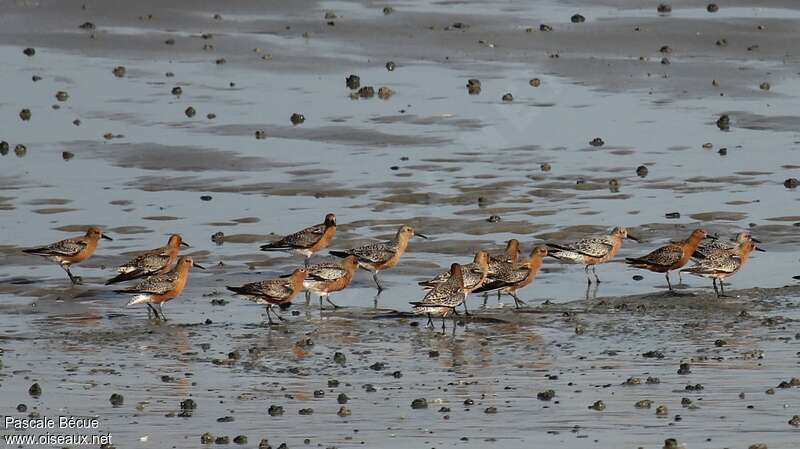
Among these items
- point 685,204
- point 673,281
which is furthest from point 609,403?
point 685,204

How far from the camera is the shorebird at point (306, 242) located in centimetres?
2298

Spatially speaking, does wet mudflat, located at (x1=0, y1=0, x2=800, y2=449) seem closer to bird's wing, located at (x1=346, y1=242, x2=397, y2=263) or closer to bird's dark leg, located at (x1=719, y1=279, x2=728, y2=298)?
bird's dark leg, located at (x1=719, y1=279, x2=728, y2=298)

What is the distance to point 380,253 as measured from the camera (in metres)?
22.0

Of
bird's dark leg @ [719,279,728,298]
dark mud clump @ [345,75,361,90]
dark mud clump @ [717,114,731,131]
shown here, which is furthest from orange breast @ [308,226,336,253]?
dark mud clump @ [345,75,361,90]

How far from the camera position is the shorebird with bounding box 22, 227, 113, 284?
22172 mm

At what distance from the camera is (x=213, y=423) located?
573 inches

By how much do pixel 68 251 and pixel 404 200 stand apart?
19.5 ft

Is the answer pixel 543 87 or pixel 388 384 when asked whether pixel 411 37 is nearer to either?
pixel 543 87

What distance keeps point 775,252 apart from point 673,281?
1.74 metres

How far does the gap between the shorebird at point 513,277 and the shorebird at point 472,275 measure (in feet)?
0.43

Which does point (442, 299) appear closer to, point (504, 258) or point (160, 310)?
→ point (504, 258)

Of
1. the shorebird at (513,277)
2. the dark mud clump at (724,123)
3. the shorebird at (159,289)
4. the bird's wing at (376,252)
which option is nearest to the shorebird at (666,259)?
the shorebird at (513,277)

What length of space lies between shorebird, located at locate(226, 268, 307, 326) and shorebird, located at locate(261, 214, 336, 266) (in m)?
2.42

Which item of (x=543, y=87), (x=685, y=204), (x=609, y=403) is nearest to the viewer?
(x=609, y=403)
